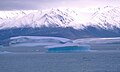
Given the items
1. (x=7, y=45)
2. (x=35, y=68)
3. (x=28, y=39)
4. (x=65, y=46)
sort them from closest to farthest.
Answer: (x=35, y=68) → (x=65, y=46) → (x=28, y=39) → (x=7, y=45)

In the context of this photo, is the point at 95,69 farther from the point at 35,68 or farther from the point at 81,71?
the point at 35,68

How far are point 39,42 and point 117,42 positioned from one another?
105ft

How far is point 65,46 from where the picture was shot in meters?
97.1

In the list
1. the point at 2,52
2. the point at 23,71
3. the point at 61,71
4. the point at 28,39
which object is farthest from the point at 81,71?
the point at 28,39

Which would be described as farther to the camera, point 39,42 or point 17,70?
point 39,42

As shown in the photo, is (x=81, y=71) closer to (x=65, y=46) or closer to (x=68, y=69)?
(x=68, y=69)

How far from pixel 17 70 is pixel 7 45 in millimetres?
81209

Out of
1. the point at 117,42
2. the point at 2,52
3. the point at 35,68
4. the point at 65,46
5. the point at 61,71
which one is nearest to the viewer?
the point at 61,71

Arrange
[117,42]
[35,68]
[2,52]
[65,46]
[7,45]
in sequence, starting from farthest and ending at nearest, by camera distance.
A: [117,42] < [7,45] < [2,52] < [65,46] < [35,68]

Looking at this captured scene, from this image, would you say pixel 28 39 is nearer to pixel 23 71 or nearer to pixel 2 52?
pixel 2 52

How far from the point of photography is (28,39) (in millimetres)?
136750

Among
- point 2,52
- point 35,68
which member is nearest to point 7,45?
point 2,52

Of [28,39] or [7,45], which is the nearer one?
[28,39]

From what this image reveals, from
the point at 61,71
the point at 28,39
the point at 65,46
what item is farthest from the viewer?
the point at 28,39
